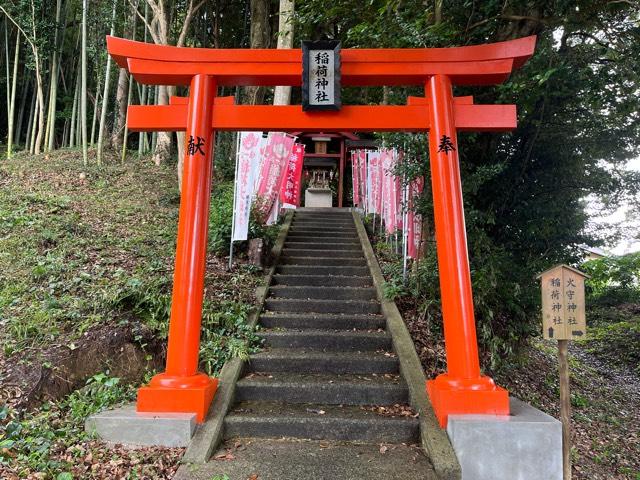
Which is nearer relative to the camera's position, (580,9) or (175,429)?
(175,429)

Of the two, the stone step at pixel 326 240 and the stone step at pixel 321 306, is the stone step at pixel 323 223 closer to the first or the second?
the stone step at pixel 326 240

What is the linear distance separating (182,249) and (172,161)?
10714 millimetres

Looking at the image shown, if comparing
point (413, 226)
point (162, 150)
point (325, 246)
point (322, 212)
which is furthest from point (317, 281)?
point (162, 150)

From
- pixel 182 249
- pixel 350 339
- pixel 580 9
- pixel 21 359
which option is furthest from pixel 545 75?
pixel 21 359

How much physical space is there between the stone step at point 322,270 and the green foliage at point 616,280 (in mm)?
10150

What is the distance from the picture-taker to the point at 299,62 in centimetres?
378

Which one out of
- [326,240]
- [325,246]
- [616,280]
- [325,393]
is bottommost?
[325,393]

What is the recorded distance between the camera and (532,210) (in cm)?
558

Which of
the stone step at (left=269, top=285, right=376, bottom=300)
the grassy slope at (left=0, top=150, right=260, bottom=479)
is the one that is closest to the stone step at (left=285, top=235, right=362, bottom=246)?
the grassy slope at (left=0, top=150, right=260, bottom=479)

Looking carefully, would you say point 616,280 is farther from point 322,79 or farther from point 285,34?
point 322,79

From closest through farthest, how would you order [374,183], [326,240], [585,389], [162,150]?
[585,389] < [326,240] < [374,183] < [162,150]

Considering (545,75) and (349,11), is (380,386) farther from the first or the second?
(349,11)

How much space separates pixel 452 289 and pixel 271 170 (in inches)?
195

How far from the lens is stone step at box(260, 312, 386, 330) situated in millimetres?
4992
